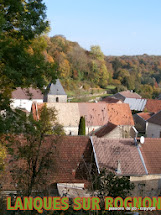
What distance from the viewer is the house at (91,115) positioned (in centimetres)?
2752

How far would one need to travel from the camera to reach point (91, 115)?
29.8 m

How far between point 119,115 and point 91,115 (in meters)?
3.45

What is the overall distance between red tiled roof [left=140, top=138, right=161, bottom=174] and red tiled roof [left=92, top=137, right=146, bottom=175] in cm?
42

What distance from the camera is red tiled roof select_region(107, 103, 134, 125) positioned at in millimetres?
29844

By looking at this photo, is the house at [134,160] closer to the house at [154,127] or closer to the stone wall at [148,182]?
the stone wall at [148,182]

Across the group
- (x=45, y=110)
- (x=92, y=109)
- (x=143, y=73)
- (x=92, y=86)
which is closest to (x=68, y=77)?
(x=92, y=86)

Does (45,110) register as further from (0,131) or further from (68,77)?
(68,77)

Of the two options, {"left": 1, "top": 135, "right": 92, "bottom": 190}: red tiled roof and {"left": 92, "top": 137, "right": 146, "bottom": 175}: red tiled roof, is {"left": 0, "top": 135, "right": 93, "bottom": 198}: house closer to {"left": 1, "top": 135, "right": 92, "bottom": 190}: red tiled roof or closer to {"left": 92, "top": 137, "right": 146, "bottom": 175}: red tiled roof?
{"left": 1, "top": 135, "right": 92, "bottom": 190}: red tiled roof

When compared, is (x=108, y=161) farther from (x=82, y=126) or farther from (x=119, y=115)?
(x=119, y=115)

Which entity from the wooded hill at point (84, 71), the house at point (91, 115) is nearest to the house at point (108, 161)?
the house at point (91, 115)

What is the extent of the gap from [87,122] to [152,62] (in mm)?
93267

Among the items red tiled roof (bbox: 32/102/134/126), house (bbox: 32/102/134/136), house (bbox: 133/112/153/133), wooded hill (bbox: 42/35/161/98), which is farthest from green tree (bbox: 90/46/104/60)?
house (bbox: 32/102/134/136)

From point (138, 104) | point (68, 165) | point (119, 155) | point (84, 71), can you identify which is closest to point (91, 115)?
point (138, 104)

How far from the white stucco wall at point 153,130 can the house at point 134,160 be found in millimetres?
15213
